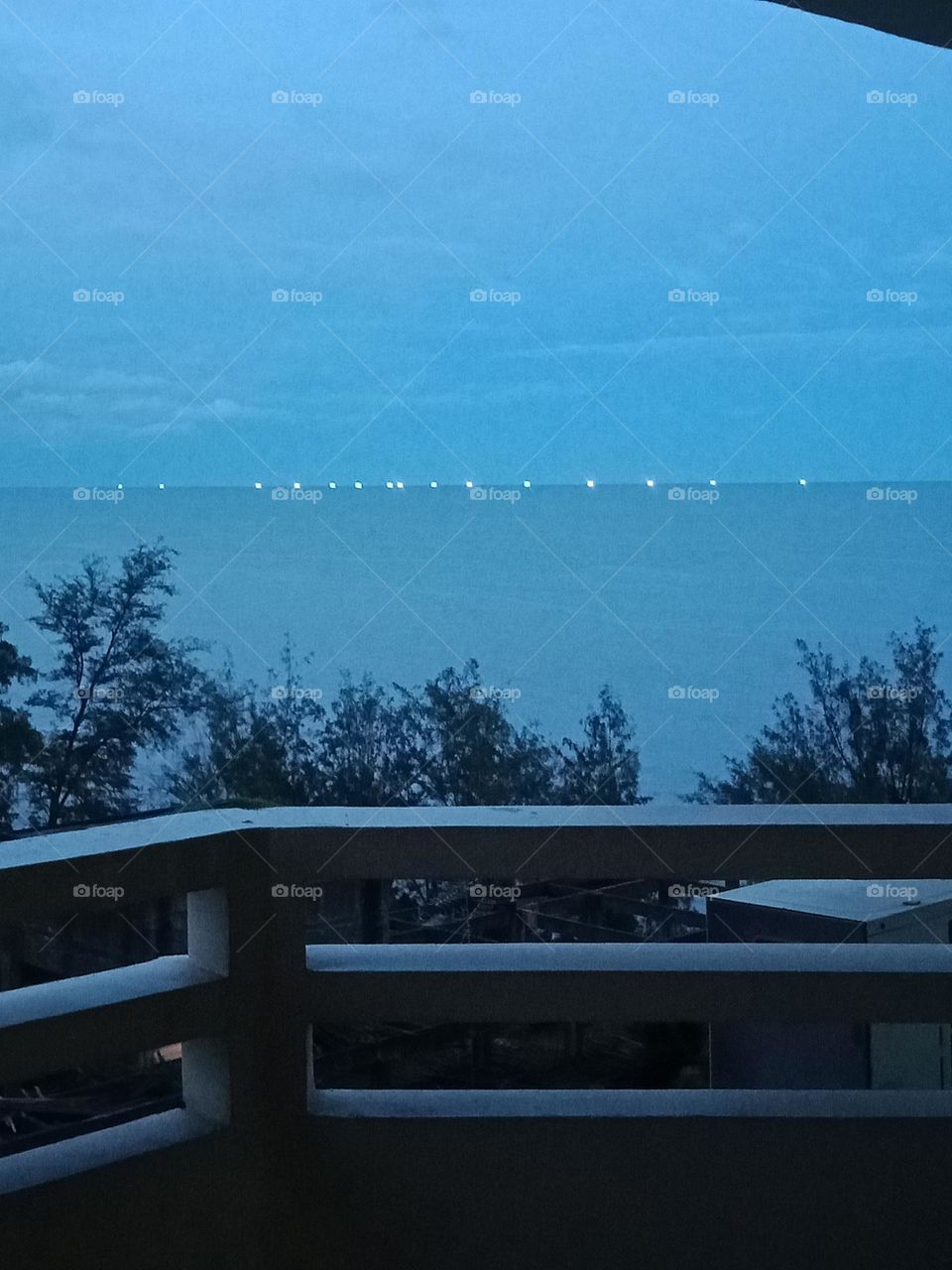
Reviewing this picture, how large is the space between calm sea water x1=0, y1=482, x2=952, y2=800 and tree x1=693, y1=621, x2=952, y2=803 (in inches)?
17.1

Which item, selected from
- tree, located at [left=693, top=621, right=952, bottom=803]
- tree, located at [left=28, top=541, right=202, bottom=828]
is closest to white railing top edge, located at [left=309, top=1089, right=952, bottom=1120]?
tree, located at [left=28, top=541, right=202, bottom=828]

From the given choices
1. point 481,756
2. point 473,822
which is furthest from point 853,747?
point 473,822

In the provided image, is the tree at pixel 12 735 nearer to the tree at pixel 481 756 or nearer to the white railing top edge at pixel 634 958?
the tree at pixel 481 756

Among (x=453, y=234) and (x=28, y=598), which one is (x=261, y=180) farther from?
(x=28, y=598)

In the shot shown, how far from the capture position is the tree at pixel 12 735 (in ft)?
41.8

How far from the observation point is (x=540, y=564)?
22.4 m

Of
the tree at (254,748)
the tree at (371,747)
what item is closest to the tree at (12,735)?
the tree at (254,748)

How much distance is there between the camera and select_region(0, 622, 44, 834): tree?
41.8 ft

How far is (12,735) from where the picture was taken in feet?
44.8

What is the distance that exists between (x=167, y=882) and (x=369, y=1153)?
534 millimetres

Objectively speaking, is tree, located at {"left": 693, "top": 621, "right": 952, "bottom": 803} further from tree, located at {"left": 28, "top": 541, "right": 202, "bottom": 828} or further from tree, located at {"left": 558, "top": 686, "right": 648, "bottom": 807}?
tree, located at {"left": 28, "top": 541, "right": 202, "bottom": 828}

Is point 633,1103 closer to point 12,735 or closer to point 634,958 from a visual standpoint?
point 634,958

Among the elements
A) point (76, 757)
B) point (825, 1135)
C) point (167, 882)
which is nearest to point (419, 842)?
point (167, 882)

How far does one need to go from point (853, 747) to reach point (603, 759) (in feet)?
10.5
